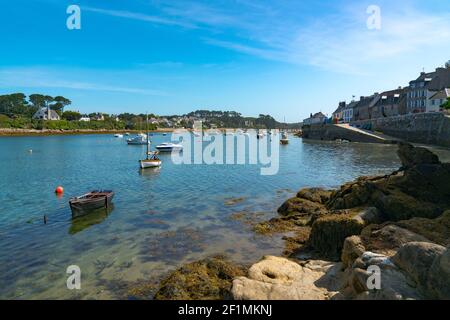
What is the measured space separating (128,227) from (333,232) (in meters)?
12.4

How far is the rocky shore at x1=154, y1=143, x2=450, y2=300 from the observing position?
8.62 m

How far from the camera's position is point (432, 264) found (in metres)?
8.37

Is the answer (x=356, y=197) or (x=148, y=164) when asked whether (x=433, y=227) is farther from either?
(x=148, y=164)

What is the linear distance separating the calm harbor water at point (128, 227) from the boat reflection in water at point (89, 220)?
6 cm

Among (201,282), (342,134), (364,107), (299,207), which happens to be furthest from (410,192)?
(364,107)

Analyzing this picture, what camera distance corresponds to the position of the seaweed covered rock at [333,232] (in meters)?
15.1

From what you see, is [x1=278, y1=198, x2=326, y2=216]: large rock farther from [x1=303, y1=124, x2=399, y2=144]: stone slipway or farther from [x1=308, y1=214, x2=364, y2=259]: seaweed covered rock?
[x1=303, y1=124, x2=399, y2=144]: stone slipway

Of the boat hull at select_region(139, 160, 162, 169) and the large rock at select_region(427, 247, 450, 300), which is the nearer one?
the large rock at select_region(427, 247, 450, 300)

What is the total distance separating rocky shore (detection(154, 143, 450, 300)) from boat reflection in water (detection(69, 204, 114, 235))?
10226 mm

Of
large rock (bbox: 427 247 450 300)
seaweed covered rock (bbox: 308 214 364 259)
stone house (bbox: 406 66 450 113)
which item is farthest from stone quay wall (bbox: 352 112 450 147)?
large rock (bbox: 427 247 450 300)

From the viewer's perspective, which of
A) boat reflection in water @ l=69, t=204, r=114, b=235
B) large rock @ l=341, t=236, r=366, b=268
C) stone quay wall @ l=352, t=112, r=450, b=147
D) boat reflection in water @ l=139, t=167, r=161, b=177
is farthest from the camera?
stone quay wall @ l=352, t=112, r=450, b=147

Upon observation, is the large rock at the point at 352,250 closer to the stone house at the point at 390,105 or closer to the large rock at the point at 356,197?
the large rock at the point at 356,197

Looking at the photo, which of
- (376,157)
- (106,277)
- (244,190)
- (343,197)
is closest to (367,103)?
(376,157)

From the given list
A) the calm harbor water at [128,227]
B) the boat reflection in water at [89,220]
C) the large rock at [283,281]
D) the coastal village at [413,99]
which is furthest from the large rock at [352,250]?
the coastal village at [413,99]
